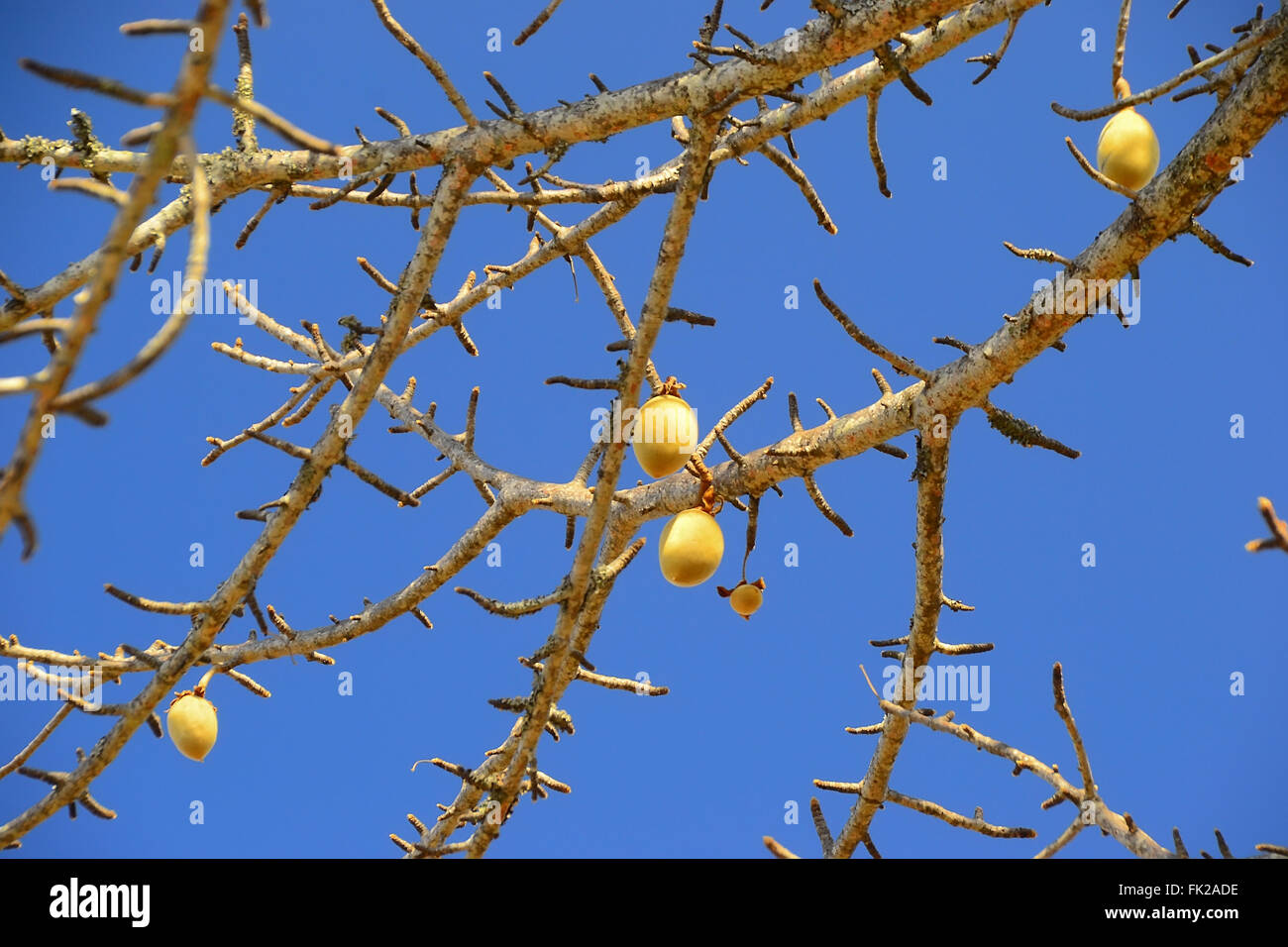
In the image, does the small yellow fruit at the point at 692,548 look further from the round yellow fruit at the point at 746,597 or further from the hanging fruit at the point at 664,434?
the round yellow fruit at the point at 746,597

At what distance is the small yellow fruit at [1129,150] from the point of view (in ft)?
18.9

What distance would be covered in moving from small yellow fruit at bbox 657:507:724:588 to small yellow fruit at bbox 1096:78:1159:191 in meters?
2.75

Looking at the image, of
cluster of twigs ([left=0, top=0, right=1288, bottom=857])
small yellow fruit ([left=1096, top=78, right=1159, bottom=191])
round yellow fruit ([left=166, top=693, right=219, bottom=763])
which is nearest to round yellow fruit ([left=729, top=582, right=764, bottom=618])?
cluster of twigs ([left=0, top=0, right=1288, bottom=857])

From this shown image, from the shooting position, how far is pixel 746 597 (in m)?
6.11

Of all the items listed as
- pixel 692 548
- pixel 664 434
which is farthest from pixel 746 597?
pixel 664 434

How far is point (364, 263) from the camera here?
6.07 m

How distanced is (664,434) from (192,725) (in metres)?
3.74

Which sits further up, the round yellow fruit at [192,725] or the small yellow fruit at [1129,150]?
the small yellow fruit at [1129,150]

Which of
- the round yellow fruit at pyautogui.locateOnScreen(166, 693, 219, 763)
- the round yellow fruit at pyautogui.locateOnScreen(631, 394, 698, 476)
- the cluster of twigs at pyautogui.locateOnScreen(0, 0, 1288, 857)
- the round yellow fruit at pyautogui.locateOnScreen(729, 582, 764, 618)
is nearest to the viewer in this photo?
the cluster of twigs at pyautogui.locateOnScreen(0, 0, 1288, 857)

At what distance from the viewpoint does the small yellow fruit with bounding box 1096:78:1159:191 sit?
5.76m

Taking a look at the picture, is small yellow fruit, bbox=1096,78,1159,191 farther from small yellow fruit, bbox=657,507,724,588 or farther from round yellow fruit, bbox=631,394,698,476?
small yellow fruit, bbox=657,507,724,588

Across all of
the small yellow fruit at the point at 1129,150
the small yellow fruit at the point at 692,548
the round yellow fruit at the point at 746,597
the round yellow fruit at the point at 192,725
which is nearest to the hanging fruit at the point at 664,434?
the small yellow fruit at the point at 692,548

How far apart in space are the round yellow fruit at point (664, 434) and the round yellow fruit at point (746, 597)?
86cm

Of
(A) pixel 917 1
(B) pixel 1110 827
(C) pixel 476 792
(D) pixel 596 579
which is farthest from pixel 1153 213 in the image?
(C) pixel 476 792
